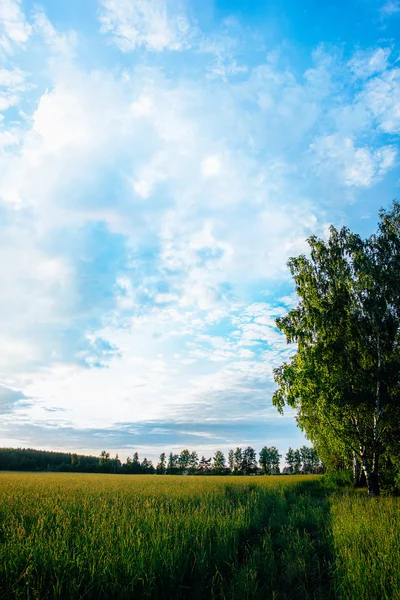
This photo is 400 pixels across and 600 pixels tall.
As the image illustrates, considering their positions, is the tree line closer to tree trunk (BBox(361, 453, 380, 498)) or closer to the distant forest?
tree trunk (BBox(361, 453, 380, 498))

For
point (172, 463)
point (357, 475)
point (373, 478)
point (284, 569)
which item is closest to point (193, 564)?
point (284, 569)

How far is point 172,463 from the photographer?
126 m

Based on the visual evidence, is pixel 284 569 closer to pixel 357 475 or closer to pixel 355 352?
pixel 355 352

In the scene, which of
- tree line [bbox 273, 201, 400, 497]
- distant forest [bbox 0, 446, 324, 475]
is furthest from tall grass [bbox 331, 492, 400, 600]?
distant forest [bbox 0, 446, 324, 475]

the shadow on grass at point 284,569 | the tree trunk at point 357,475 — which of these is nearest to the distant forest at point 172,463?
the tree trunk at point 357,475

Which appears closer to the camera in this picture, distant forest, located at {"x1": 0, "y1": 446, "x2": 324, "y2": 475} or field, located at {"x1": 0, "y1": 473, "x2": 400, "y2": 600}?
field, located at {"x1": 0, "y1": 473, "x2": 400, "y2": 600}

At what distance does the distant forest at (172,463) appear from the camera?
311ft

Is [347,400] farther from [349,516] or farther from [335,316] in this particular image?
[349,516]

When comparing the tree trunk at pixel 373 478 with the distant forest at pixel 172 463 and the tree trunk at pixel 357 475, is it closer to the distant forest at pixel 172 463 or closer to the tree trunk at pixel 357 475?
the tree trunk at pixel 357 475

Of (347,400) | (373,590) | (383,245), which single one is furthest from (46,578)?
(383,245)

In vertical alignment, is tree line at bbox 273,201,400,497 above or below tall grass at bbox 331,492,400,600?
above

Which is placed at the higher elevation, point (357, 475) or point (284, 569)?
point (284, 569)

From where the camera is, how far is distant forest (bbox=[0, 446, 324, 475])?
9488 centimetres

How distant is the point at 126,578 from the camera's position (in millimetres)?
4832
